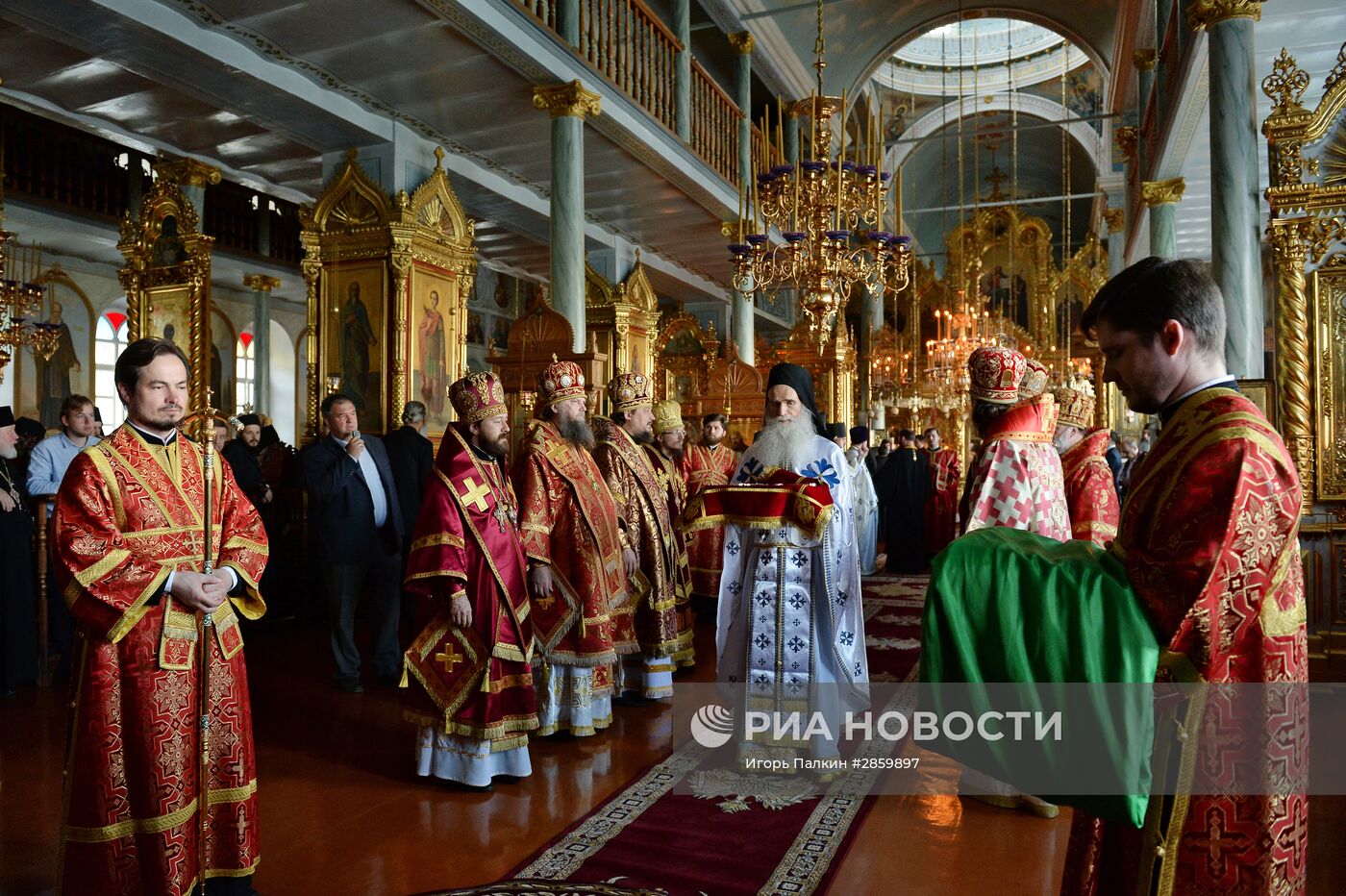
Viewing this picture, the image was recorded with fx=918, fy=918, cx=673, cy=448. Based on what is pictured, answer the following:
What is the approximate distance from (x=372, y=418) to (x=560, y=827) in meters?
5.65

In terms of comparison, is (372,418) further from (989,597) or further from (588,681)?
(989,597)

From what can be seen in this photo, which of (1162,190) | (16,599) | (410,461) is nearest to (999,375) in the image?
(410,461)

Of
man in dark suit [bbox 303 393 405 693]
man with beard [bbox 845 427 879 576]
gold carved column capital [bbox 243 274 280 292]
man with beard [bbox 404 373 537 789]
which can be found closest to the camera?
man with beard [bbox 404 373 537 789]

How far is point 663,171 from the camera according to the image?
10414 mm

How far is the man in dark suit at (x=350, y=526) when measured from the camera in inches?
229

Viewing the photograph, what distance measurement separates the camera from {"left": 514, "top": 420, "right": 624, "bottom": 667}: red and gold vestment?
473 cm

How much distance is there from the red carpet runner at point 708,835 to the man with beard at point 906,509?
8.31m

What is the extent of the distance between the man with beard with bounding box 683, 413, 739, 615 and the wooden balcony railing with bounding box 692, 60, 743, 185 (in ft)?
15.0

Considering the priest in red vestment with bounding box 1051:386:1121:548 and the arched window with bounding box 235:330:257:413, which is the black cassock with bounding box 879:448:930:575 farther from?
the arched window with bounding box 235:330:257:413

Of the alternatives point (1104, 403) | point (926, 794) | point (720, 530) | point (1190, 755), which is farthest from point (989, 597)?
point (1104, 403)

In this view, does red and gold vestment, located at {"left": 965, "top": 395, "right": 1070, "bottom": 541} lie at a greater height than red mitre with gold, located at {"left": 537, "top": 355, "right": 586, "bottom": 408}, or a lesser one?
lesser

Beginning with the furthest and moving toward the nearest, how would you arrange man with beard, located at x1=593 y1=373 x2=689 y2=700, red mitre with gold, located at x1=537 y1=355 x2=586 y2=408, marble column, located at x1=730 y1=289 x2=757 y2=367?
marble column, located at x1=730 y1=289 x2=757 y2=367
man with beard, located at x1=593 y1=373 x2=689 y2=700
red mitre with gold, located at x1=537 y1=355 x2=586 y2=408

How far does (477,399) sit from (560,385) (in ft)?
2.29

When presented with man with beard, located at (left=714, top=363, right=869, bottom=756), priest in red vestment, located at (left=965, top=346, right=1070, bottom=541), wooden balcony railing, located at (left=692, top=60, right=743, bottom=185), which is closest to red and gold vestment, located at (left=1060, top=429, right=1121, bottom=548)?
priest in red vestment, located at (left=965, top=346, right=1070, bottom=541)
